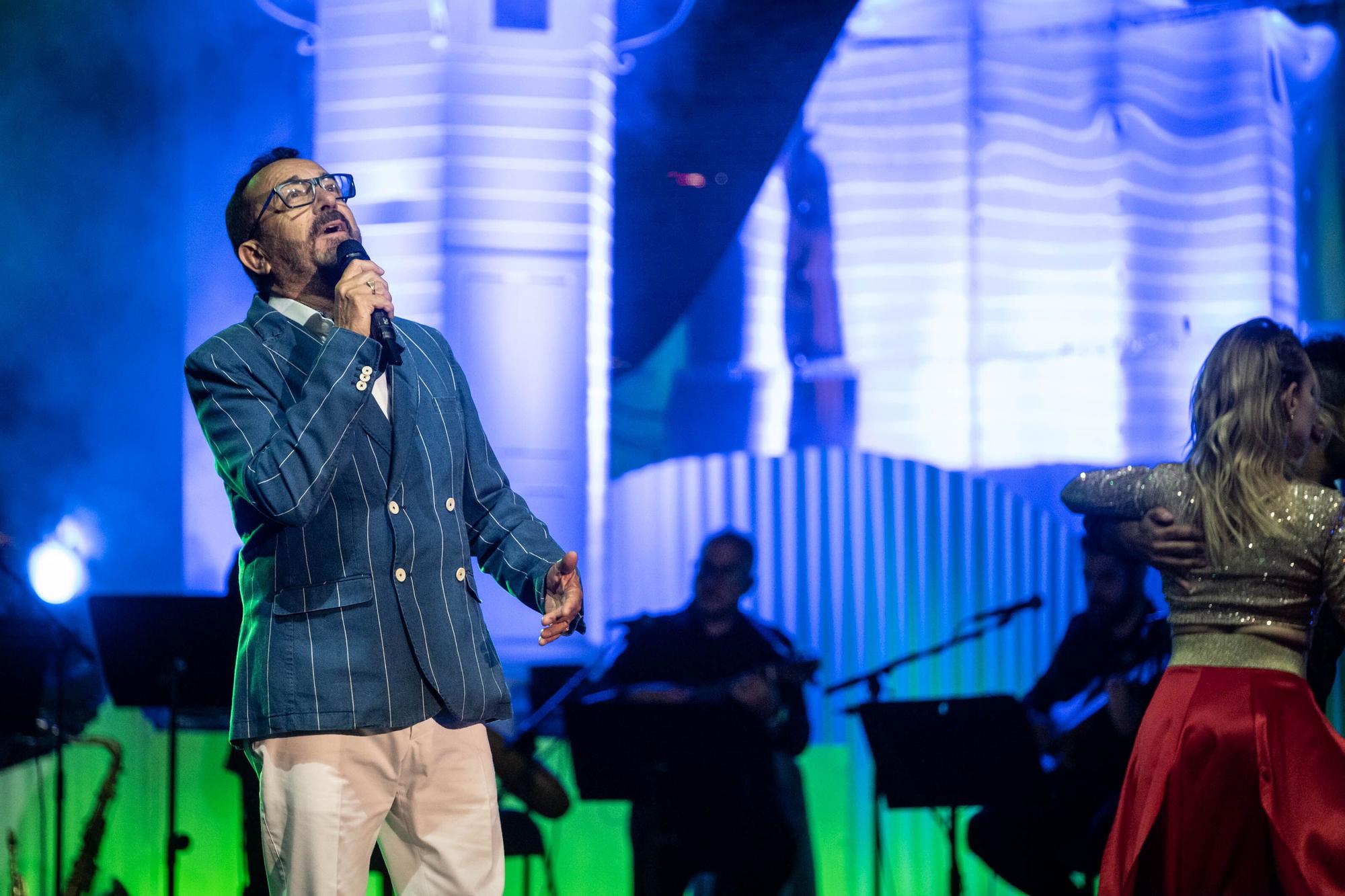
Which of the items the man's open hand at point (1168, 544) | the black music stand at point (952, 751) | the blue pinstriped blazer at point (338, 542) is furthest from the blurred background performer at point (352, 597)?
the black music stand at point (952, 751)

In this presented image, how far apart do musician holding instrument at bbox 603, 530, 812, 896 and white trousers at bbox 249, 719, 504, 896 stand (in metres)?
2.18

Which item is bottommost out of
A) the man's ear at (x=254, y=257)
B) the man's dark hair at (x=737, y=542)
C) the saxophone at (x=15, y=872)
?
the saxophone at (x=15, y=872)

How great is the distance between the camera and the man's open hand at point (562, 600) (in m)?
1.81

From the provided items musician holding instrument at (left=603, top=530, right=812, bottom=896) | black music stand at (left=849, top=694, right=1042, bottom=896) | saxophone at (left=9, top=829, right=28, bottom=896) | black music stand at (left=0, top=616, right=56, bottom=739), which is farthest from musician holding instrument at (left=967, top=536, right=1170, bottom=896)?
saxophone at (left=9, top=829, right=28, bottom=896)

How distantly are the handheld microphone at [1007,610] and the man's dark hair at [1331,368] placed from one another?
1.30 m

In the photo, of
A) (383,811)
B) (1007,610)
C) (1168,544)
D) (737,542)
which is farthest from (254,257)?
(1007,610)

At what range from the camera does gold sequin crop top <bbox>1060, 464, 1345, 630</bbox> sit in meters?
2.36

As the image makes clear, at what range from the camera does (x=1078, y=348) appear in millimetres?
4520

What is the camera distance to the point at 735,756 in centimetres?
395

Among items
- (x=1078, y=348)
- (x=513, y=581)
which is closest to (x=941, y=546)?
(x=1078, y=348)

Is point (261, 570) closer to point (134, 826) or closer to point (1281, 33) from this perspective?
point (134, 826)

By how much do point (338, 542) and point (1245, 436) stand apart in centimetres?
172

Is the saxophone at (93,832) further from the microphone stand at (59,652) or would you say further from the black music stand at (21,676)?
the black music stand at (21,676)

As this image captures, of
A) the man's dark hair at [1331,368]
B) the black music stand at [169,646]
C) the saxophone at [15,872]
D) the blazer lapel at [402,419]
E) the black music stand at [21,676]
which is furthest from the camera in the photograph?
the saxophone at [15,872]
